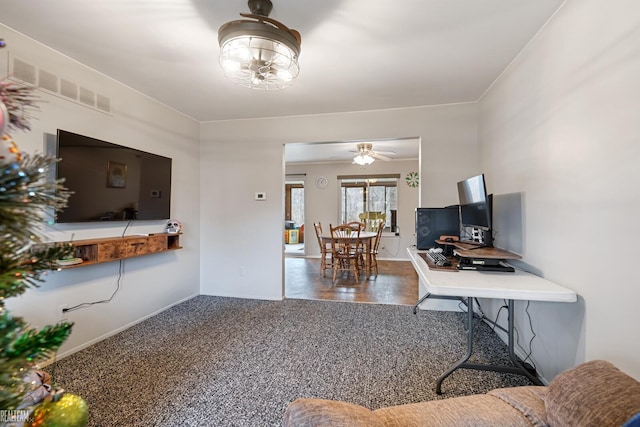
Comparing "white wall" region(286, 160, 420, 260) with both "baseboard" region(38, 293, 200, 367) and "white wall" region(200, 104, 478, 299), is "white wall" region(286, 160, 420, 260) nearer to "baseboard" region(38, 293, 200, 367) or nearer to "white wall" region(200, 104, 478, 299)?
"white wall" region(200, 104, 478, 299)

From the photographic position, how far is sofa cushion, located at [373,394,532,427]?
32.1 inches

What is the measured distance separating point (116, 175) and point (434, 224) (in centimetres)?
322

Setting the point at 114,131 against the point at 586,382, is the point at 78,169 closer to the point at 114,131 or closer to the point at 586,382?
the point at 114,131

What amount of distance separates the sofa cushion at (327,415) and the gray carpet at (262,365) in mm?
939

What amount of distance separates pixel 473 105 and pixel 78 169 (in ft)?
13.1

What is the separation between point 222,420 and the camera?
1.53 metres

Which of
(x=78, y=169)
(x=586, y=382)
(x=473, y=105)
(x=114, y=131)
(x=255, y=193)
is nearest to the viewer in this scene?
(x=586, y=382)

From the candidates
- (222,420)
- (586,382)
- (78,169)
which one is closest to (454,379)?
(586,382)

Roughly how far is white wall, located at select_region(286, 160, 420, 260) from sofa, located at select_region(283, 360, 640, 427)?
19.4 ft

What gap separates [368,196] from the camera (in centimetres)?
704

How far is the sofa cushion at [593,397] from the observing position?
2.36ft

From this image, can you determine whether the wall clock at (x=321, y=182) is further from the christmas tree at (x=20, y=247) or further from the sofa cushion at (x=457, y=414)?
the christmas tree at (x=20, y=247)

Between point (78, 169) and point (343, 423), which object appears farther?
point (78, 169)

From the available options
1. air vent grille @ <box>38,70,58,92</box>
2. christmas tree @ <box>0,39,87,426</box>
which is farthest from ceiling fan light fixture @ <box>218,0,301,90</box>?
air vent grille @ <box>38,70,58,92</box>
